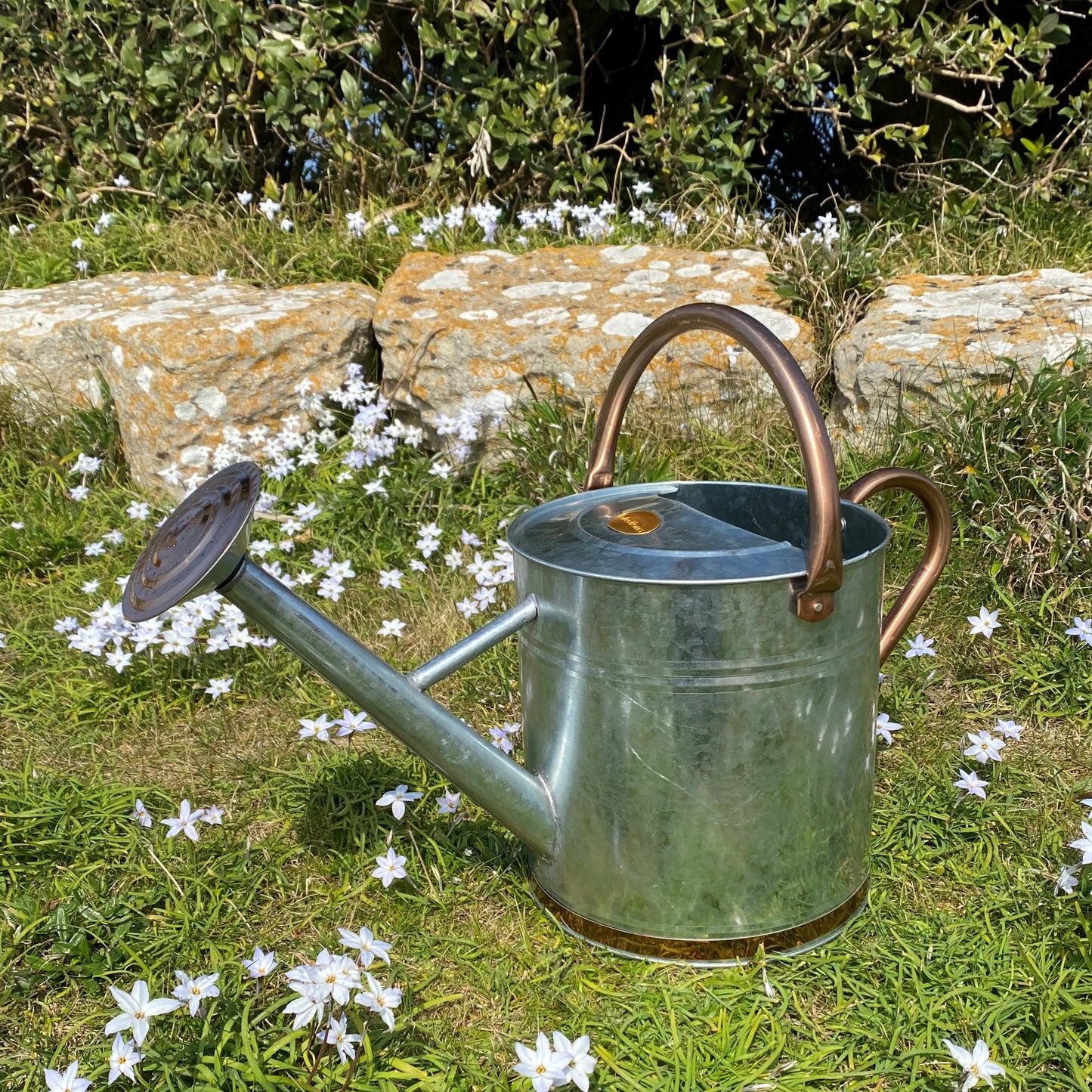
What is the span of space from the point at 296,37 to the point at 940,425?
2955 mm

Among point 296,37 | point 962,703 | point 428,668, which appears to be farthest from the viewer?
point 296,37

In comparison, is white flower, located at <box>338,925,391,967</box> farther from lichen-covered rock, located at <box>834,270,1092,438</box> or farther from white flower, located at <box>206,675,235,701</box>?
lichen-covered rock, located at <box>834,270,1092,438</box>

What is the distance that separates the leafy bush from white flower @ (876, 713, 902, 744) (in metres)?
2.57

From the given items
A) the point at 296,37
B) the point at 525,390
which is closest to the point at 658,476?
the point at 525,390

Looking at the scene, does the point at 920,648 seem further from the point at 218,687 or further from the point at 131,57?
the point at 131,57

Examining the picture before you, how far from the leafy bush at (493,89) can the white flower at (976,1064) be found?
3355mm

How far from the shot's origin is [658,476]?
2.88 meters

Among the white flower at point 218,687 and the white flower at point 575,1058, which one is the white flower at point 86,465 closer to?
the white flower at point 218,687

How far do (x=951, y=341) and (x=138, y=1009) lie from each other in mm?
2517

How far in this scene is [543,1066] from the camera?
131cm

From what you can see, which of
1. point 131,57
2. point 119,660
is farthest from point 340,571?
point 131,57

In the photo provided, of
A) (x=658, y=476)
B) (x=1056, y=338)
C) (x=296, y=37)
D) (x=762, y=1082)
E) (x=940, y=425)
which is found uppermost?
(x=296, y=37)

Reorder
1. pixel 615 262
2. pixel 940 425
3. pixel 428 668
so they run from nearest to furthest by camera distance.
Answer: pixel 428 668, pixel 940 425, pixel 615 262

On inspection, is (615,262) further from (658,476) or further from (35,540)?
(35,540)
